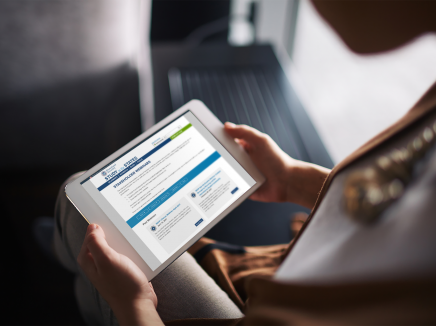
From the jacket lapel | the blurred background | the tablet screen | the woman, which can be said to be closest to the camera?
the woman

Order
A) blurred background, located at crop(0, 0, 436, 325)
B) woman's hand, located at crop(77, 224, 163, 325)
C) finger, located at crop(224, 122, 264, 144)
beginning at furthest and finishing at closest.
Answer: blurred background, located at crop(0, 0, 436, 325) < finger, located at crop(224, 122, 264, 144) < woman's hand, located at crop(77, 224, 163, 325)

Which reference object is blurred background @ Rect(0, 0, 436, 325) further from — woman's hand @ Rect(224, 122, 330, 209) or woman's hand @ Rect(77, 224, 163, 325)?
woman's hand @ Rect(77, 224, 163, 325)

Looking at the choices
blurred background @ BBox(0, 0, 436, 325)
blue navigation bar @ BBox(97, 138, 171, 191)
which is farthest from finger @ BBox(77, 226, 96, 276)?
blurred background @ BBox(0, 0, 436, 325)

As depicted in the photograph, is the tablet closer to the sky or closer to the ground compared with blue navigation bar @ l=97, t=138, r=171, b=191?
closer to the ground

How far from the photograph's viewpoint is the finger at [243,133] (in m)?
0.61

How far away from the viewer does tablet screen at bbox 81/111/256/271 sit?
1.65 feet

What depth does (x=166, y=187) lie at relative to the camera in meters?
0.54

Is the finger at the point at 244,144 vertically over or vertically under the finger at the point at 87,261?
under

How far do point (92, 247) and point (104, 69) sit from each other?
733 millimetres

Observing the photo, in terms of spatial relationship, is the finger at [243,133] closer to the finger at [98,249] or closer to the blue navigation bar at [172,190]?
the blue navigation bar at [172,190]

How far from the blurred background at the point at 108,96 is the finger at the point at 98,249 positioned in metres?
0.26

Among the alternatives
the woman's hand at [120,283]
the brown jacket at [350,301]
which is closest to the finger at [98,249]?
the woman's hand at [120,283]

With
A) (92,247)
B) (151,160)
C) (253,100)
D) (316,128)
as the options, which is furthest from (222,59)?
(92,247)

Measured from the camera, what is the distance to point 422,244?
8.1 inches
